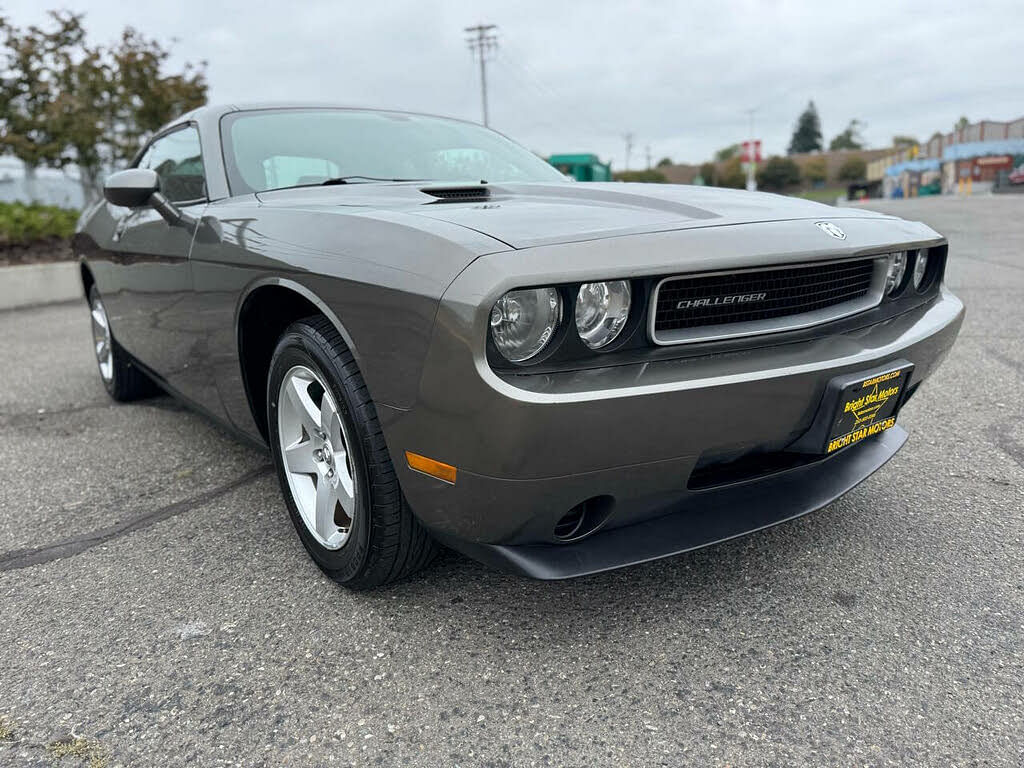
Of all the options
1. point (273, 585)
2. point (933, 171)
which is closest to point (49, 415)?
point (273, 585)

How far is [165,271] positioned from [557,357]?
191 centimetres

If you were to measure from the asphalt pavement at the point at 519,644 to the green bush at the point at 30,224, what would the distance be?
8153mm

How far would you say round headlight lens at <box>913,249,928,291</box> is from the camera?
7.87ft

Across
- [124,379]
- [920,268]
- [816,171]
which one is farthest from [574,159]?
[816,171]

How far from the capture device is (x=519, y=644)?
1.98 m

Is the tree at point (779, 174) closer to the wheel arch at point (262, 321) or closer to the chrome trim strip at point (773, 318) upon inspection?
the chrome trim strip at point (773, 318)

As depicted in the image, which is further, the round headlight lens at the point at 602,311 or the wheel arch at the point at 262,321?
the wheel arch at the point at 262,321

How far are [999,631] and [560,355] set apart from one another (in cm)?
127

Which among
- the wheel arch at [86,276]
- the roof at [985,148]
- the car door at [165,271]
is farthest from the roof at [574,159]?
the roof at [985,148]

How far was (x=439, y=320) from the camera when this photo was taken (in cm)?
161

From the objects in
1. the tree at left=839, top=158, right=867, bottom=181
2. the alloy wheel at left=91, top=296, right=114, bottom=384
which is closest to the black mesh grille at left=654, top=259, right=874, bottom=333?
the alloy wheel at left=91, top=296, right=114, bottom=384

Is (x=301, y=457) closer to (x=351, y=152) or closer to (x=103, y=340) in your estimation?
(x=351, y=152)

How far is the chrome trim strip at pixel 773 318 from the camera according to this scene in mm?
1737

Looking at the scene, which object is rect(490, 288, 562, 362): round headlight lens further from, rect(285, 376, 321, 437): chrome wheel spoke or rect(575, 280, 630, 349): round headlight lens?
rect(285, 376, 321, 437): chrome wheel spoke
